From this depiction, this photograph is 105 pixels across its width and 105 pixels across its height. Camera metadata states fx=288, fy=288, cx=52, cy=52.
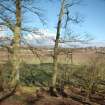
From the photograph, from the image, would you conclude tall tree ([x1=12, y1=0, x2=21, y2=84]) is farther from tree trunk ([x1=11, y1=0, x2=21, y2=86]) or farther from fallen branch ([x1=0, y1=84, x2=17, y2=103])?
fallen branch ([x1=0, y1=84, x2=17, y2=103])

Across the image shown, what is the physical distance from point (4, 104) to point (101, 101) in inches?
321

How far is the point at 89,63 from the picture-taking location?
945 inches

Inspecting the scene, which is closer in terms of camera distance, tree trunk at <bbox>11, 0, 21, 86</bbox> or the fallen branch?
the fallen branch

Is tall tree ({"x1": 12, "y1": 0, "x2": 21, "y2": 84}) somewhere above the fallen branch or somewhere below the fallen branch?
above

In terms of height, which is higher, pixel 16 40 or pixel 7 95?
pixel 16 40

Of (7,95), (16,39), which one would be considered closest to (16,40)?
(16,39)

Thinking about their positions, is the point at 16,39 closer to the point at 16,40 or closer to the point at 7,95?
the point at 16,40

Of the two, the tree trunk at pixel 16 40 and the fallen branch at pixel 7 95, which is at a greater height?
the tree trunk at pixel 16 40

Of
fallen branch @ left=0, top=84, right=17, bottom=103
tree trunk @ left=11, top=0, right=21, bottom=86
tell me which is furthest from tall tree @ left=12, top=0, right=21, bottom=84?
fallen branch @ left=0, top=84, right=17, bottom=103

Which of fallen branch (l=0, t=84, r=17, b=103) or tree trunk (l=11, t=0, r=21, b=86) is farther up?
tree trunk (l=11, t=0, r=21, b=86)

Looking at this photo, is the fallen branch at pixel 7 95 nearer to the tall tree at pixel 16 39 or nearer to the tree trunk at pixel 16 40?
the tree trunk at pixel 16 40

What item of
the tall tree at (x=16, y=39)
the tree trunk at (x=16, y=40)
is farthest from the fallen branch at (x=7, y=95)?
the tall tree at (x=16, y=39)

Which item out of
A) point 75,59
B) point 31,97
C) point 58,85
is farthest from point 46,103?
point 75,59

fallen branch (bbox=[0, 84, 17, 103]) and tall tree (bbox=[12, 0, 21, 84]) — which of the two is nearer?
fallen branch (bbox=[0, 84, 17, 103])
